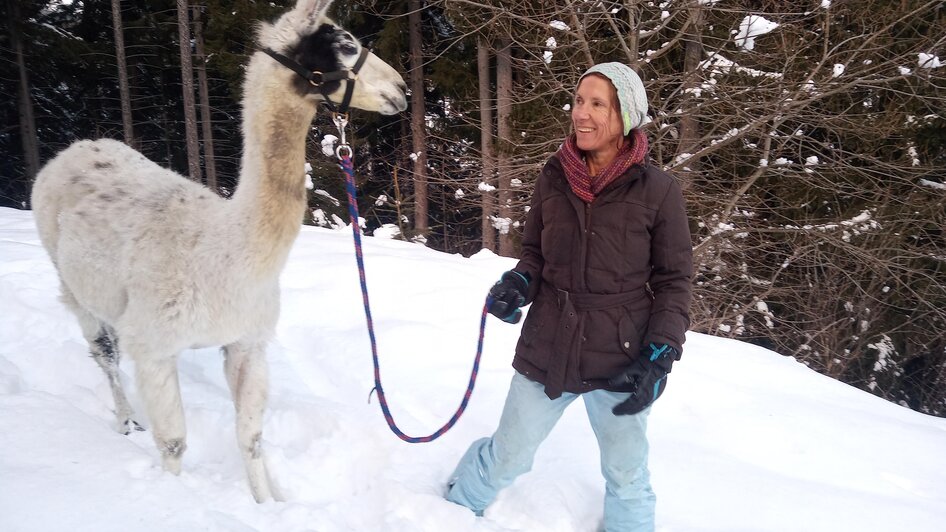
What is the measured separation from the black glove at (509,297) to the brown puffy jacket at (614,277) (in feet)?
0.58

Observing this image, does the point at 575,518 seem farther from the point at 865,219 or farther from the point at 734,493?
the point at 865,219

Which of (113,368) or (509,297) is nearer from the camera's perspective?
(509,297)

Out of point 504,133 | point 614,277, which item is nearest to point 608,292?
point 614,277

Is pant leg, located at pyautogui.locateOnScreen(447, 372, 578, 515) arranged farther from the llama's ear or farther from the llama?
the llama's ear

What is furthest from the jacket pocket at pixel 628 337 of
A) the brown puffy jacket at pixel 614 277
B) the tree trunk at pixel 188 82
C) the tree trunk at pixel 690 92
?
the tree trunk at pixel 188 82

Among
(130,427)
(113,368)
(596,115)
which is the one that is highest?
(596,115)

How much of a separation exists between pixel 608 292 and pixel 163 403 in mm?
1938

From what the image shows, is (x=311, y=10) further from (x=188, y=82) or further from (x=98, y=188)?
(x=188, y=82)

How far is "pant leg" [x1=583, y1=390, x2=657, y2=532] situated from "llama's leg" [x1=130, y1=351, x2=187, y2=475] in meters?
1.79

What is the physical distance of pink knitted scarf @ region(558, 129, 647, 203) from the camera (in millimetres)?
2043

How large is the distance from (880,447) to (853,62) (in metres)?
5.64

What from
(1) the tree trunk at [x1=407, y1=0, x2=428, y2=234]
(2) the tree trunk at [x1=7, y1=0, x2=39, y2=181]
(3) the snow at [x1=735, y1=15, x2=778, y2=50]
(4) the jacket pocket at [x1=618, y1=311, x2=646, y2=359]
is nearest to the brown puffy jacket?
(4) the jacket pocket at [x1=618, y1=311, x2=646, y2=359]

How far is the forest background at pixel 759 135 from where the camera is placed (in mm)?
6730

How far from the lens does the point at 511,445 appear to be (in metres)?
2.33
